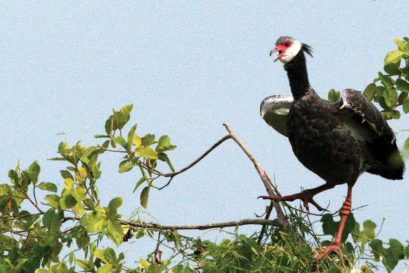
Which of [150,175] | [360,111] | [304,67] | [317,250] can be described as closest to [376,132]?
[360,111]

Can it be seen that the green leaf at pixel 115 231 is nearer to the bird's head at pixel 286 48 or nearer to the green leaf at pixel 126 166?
the green leaf at pixel 126 166

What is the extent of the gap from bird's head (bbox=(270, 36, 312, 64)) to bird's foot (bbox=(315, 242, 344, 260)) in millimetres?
1345

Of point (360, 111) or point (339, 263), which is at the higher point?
point (360, 111)

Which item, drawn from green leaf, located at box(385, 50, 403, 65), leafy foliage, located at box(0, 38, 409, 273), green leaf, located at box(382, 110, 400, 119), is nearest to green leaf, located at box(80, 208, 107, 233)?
leafy foliage, located at box(0, 38, 409, 273)

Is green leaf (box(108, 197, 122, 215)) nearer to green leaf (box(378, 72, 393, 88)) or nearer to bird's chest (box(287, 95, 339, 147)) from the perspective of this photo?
bird's chest (box(287, 95, 339, 147))

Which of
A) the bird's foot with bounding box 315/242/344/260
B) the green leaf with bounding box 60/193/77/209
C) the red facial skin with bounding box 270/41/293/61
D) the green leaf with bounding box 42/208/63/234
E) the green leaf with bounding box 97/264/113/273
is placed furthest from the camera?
the red facial skin with bounding box 270/41/293/61

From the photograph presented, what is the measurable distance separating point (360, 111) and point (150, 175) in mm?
1373

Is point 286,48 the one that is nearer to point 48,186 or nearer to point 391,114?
point 391,114

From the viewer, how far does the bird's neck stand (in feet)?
17.9

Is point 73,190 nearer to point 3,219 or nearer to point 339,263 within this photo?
point 3,219

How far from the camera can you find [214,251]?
4477 mm

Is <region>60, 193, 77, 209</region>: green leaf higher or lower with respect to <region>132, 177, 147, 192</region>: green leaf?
lower

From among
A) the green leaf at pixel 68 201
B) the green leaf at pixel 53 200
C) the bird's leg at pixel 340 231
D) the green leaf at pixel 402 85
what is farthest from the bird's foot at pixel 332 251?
the green leaf at pixel 53 200

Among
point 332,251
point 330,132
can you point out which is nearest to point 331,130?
point 330,132
